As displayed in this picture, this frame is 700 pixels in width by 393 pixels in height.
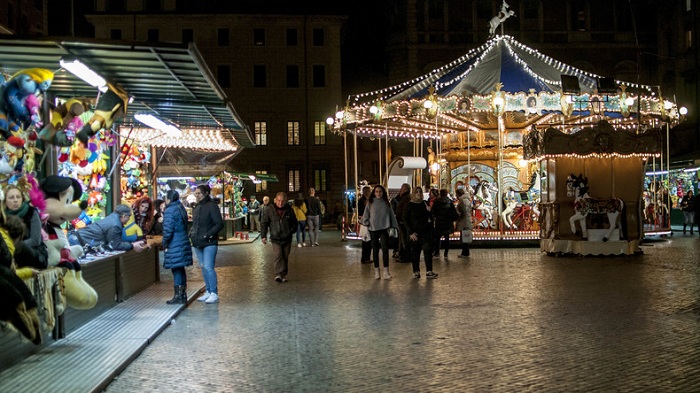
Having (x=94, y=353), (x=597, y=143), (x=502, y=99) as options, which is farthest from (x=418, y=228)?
(x=502, y=99)

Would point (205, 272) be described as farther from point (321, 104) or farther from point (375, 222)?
point (321, 104)

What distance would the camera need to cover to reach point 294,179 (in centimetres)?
6128

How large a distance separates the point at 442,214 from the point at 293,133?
4068cm

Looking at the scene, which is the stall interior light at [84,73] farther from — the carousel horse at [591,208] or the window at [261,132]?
the window at [261,132]

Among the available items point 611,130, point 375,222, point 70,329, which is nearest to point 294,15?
point 611,130

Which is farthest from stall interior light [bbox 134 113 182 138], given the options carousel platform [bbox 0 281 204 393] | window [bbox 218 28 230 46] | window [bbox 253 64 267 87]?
window [bbox 218 28 230 46]

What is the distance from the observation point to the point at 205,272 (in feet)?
43.7

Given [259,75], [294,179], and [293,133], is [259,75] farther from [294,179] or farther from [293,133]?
[294,179]

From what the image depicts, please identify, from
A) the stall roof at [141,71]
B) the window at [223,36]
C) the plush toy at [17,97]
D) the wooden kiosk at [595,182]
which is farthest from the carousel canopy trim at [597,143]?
the window at [223,36]

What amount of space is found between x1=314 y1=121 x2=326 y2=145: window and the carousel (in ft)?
88.0

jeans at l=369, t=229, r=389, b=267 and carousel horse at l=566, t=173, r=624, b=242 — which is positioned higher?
carousel horse at l=566, t=173, r=624, b=242

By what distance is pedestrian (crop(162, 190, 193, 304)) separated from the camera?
41.6ft

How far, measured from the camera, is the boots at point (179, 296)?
12789 mm

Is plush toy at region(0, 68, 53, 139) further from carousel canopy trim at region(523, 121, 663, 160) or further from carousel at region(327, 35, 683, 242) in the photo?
carousel at region(327, 35, 683, 242)
